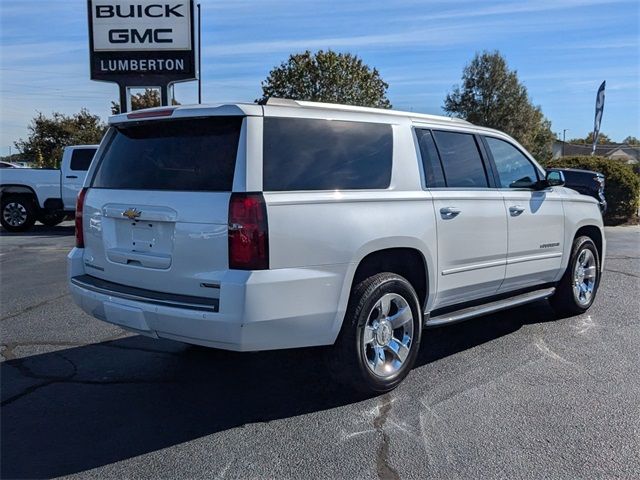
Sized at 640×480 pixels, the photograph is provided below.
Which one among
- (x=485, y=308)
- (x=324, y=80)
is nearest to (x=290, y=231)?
(x=485, y=308)

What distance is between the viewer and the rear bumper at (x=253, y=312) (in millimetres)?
3537

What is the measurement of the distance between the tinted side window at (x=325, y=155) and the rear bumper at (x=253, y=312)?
0.58m

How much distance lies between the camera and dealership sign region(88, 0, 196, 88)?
18.1m

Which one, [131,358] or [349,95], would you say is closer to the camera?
Result: [131,358]

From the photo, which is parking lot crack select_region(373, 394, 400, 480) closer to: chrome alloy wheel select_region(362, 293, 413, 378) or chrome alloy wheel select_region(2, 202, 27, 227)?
chrome alloy wheel select_region(362, 293, 413, 378)

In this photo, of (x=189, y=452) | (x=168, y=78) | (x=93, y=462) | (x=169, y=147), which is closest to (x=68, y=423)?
(x=93, y=462)

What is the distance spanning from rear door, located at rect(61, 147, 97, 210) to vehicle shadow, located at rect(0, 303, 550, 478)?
10.8 m

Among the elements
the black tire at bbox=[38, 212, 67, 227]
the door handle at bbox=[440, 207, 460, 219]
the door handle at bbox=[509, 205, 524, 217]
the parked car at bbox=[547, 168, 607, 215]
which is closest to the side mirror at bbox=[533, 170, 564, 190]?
the door handle at bbox=[509, 205, 524, 217]

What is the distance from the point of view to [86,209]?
4469 mm

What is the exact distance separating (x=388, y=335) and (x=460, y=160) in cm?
172

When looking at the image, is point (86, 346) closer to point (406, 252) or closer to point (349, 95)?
point (406, 252)

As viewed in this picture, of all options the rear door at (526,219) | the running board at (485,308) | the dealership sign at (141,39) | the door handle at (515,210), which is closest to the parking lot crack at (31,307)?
the running board at (485,308)

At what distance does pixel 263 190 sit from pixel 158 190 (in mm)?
773

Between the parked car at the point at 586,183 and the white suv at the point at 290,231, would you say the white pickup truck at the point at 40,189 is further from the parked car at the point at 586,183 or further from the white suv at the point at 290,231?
the white suv at the point at 290,231
